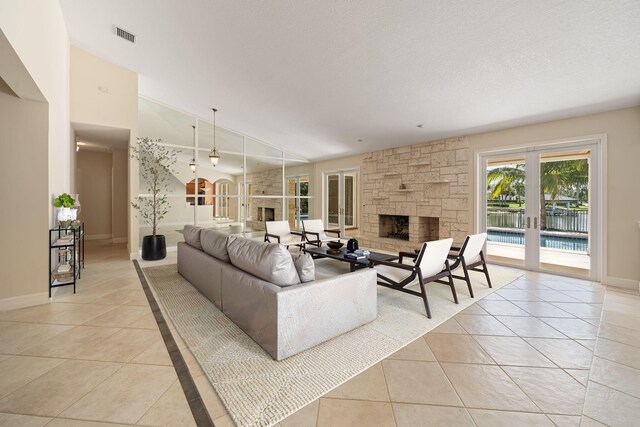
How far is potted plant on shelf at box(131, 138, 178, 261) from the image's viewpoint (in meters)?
5.40

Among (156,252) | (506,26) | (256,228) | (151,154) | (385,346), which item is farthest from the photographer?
(256,228)

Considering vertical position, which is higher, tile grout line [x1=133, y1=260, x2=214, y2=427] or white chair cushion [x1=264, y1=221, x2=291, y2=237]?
white chair cushion [x1=264, y1=221, x2=291, y2=237]

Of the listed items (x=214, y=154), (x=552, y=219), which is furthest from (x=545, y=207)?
(x=214, y=154)

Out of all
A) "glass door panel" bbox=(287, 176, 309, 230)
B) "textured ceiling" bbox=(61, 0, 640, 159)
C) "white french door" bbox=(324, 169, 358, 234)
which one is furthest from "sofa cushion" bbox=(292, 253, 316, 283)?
"glass door panel" bbox=(287, 176, 309, 230)

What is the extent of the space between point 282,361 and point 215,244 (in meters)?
1.52

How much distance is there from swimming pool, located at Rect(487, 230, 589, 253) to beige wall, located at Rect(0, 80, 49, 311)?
6853 millimetres

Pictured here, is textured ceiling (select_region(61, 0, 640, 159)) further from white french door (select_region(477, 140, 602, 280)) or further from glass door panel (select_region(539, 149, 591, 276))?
glass door panel (select_region(539, 149, 591, 276))

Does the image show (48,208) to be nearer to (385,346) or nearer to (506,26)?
(385,346)

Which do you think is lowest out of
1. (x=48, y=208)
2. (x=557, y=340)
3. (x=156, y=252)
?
(x=557, y=340)

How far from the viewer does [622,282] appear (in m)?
3.94

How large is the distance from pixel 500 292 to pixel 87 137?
8.39m

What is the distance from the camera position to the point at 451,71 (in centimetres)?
348

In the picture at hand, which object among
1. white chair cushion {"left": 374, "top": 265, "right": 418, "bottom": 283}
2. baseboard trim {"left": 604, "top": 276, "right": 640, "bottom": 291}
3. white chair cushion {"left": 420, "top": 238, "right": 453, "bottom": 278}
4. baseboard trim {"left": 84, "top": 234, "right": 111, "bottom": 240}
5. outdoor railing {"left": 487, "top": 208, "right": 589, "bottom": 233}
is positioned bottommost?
baseboard trim {"left": 604, "top": 276, "right": 640, "bottom": 291}

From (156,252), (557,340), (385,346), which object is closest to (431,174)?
(557,340)
